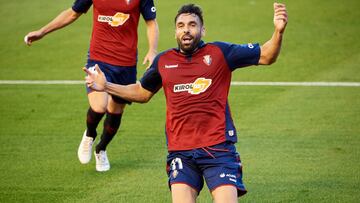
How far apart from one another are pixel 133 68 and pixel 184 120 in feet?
11.0

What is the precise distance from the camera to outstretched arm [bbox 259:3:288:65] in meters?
7.45

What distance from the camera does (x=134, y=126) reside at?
42.3ft

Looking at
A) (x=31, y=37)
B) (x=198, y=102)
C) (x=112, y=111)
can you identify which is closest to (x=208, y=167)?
(x=198, y=102)

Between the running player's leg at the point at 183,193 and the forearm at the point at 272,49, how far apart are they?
1.49 meters

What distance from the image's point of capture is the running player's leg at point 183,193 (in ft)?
24.9

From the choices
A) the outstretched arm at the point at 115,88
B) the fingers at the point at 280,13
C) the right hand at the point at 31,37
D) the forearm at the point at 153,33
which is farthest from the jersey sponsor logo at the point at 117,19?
the fingers at the point at 280,13

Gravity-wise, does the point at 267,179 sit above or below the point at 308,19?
below

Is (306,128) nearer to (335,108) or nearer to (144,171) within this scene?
(335,108)

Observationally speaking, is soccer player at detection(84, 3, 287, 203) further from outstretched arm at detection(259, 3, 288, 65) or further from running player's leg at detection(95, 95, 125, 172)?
running player's leg at detection(95, 95, 125, 172)

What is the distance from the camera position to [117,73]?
1098 centimetres

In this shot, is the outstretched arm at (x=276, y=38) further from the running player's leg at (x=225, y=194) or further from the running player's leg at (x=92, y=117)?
the running player's leg at (x=92, y=117)

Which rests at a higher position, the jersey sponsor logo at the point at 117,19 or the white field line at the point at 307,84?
the jersey sponsor logo at the point at 117,19

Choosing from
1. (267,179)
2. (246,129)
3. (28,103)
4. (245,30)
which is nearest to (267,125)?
(246,129)

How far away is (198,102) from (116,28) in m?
3.40
